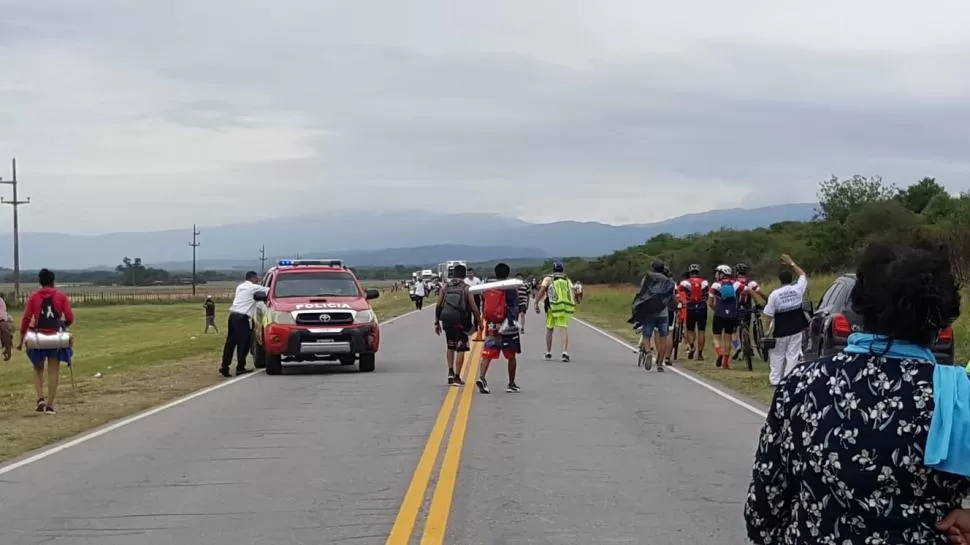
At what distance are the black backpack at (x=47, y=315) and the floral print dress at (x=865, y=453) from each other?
1308 centimetres

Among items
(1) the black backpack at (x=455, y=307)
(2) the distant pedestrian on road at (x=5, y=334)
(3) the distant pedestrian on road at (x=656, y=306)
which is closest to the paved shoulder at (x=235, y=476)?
(1) the black backpack at (x=455, y=307)

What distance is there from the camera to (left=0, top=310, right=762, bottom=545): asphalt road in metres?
8.11

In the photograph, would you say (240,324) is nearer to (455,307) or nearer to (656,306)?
(455,307)

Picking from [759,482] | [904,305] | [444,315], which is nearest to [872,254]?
[904,305]

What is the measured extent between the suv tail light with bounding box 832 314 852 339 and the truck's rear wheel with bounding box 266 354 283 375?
11.4 m

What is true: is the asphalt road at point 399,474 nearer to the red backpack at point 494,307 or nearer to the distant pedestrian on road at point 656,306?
the red backpack at point 494,307

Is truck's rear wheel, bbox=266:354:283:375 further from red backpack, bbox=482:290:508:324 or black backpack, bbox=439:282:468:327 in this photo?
red backpack, bbox=482:290:508:324

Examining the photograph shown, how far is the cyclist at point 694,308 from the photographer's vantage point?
2253 centimetres

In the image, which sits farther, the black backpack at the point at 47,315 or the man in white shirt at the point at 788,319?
the man in white shirt at the point at 788,319

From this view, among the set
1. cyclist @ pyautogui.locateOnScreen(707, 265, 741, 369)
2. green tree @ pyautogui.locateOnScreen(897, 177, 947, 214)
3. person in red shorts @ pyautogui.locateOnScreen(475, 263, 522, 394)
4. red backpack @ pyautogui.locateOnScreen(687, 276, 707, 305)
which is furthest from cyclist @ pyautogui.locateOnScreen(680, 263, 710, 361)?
green tree @ pyautogui.locateOnScreen(897, 177, 947, 214)

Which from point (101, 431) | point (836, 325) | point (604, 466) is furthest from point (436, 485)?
point (101, 431)

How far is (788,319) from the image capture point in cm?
1652

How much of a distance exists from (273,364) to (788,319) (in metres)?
8.88

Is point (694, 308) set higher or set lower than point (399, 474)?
higher
